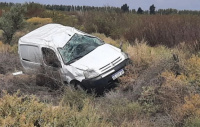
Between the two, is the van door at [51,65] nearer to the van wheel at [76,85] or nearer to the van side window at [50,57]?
the van side window at [50,57]

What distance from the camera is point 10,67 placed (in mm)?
13695

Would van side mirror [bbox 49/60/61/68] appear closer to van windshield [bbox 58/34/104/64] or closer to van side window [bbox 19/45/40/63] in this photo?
van windshield [bbox 58/34/104/64]

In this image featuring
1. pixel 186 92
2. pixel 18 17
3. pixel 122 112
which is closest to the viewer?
pixel 122 112

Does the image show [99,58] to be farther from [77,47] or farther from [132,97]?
[132,97]

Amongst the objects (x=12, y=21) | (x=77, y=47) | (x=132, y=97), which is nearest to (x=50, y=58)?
A: (x=77, y=47)

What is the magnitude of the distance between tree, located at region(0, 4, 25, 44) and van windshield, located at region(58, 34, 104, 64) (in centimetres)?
935

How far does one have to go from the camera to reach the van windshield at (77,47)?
36.6 feet

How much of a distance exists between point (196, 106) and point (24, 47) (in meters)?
6.85

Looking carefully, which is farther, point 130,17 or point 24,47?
point 130,17

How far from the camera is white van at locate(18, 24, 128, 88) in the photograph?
34.3ft

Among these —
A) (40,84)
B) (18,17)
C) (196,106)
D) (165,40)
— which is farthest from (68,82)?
(18,17)

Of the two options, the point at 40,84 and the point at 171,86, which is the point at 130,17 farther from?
the point at 171,86

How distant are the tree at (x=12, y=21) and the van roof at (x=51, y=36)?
8095 millimetres

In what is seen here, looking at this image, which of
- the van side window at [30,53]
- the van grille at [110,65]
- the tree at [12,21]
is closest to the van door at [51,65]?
the van side window at [30,53]
